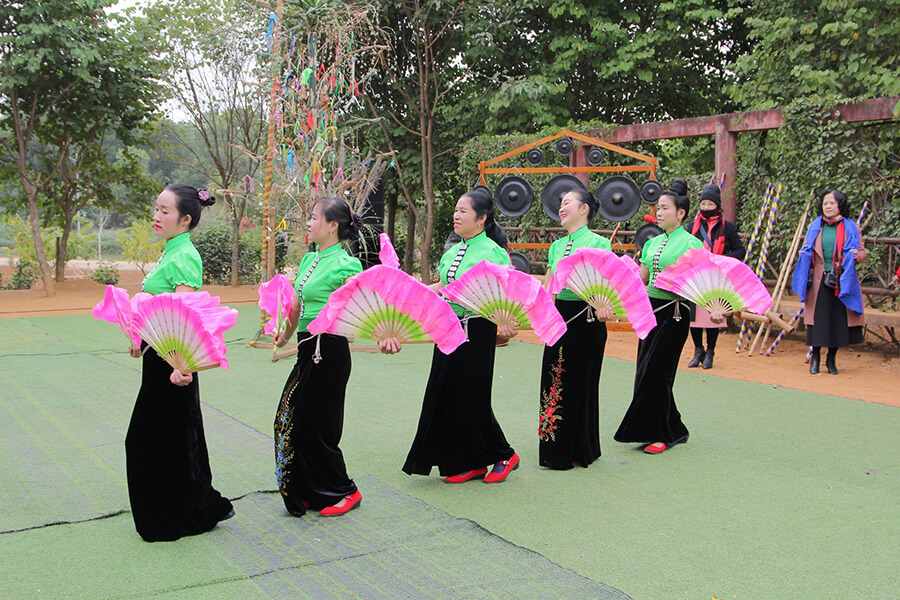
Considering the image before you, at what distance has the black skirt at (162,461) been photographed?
3.11m

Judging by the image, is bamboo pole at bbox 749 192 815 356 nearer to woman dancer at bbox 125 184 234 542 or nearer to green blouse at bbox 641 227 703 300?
green blouse at bbox 641 227 703 300

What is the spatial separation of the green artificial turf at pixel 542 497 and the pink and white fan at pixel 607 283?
2.76 ft

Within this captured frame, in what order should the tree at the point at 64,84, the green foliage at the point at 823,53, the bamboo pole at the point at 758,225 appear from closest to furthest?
the bamboo pole at the point at 758,225, the green foliage at the point at 823,53, the tree at the point at 64,84

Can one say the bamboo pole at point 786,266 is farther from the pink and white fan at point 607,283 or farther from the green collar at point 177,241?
the green collar at point 177,241

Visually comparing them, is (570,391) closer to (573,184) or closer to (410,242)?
(573,184)

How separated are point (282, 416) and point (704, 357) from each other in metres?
5.27

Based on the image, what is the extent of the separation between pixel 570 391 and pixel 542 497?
0.67 m

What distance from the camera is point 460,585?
2.73m

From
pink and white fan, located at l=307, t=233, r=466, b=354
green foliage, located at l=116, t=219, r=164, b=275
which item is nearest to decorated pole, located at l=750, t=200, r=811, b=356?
pink and white fan, located at l=307, t=233, r=466, b=354

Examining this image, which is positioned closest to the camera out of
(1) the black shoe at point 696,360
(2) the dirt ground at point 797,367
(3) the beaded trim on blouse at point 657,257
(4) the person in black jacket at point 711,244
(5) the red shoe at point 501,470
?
(5) the red shoe at point 501,470

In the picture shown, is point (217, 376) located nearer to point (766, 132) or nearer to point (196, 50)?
point (766, 132)

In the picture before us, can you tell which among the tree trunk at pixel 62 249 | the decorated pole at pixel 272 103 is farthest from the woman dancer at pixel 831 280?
the tree trunk at pixel 62 249

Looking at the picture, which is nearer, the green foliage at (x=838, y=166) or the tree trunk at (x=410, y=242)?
the green foliage at (x=838, y=166)

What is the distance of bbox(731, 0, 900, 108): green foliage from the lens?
9133 mm
